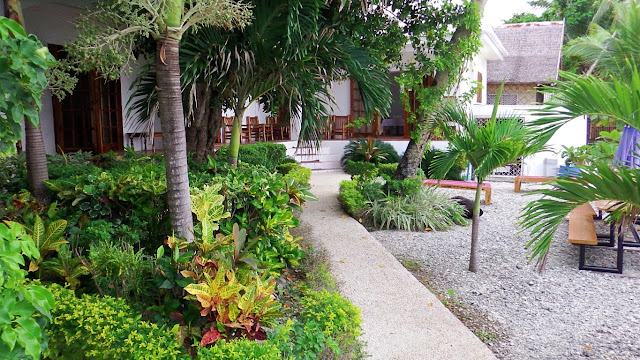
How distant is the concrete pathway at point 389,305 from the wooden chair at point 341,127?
931cm

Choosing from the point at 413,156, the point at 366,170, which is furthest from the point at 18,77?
the point at 413,156

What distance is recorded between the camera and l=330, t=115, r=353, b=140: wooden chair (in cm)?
1619

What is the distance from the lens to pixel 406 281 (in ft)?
16.4

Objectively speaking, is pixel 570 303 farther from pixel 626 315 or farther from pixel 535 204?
pixel 535 204

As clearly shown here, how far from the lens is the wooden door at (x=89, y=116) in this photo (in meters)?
10.0

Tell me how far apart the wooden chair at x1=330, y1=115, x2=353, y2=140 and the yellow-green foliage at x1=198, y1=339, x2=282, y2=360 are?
13679 millimetres

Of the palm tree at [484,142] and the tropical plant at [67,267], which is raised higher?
the palm tree at [484,142]

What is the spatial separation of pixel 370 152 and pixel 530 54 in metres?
12.6

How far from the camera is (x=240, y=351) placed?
8.24ft

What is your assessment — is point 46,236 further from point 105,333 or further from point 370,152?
point 370,152

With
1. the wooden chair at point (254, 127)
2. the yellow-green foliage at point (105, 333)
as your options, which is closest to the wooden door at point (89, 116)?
the wooden chair at point (254, 127)

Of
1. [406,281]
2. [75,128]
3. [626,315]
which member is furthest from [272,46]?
[75,128]

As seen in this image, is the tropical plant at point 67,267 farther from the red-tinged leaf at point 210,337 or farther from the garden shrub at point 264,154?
the garden shrub at point 264,154

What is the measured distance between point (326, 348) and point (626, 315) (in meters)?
3.28
